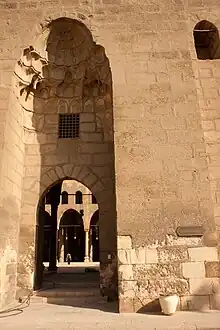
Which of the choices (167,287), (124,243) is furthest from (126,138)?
(167,287)

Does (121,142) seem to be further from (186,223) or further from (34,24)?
(34,24)

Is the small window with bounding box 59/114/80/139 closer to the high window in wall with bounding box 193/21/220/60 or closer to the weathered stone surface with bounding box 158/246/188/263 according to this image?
the weathered stone surface with bounding box 158/246/188/263

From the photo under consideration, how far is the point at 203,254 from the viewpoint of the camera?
5.00 metres

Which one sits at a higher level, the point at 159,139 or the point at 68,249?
the point at 159,139

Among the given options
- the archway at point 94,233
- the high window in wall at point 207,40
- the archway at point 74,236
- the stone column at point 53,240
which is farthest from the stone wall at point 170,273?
the archway at point 74,236

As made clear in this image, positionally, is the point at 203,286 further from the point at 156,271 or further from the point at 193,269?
the point at 156,271

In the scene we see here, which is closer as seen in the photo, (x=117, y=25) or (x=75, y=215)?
(x=117, y=25)

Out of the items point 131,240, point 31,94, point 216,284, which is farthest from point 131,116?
point 216,284

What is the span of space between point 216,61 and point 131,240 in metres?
4.55

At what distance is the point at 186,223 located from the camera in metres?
5.14

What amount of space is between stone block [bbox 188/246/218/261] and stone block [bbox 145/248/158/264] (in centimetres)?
59

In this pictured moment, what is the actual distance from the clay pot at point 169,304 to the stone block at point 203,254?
76 cm

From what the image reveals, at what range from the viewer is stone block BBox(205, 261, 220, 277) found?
4922mm

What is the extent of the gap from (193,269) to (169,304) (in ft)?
2.48
